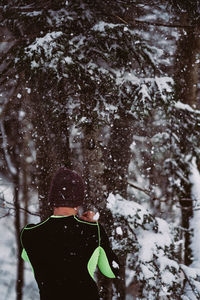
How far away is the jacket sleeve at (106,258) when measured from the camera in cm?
244

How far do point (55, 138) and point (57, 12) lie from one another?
1.86 m

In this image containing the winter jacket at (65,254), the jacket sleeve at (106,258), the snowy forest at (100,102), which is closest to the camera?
the winter jacket at (65,254)

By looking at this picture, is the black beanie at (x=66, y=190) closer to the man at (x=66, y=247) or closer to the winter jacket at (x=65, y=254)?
the man at (x=66, y=247)

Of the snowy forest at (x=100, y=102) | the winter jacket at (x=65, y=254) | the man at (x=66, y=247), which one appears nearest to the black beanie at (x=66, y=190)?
the man at (x=66, y=247)

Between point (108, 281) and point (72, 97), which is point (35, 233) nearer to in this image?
A: point (72, 97)

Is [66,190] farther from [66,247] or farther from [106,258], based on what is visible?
[106,258]

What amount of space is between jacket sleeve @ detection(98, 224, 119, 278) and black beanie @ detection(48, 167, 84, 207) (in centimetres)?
36

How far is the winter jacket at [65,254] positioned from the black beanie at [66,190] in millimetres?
129

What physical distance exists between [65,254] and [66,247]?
0.06 meters

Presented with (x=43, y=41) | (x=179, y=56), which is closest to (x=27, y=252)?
(x=43, y=41)

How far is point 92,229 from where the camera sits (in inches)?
94.4

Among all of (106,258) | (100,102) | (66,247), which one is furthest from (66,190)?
(100,102)

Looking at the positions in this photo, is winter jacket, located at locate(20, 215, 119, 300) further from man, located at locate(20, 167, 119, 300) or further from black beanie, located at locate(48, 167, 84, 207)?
black beanie, located at locate(48, 167, 84, 207)

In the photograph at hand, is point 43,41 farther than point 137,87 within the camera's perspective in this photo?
No
